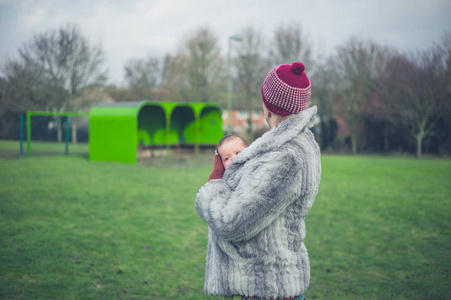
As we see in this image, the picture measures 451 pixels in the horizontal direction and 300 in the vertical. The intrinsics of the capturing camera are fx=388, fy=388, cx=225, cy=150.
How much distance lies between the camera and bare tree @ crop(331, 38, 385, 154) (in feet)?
98.3

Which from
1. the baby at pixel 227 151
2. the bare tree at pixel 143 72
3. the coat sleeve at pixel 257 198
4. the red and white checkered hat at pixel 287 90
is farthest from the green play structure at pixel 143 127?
the bare tree at pixel 143 72

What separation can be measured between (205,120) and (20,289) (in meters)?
19.4

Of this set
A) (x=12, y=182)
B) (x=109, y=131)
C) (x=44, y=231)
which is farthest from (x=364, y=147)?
(x=44, y=231)

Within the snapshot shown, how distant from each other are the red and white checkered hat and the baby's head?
1.27 feet

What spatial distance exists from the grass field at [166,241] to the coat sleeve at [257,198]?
9.18 feet

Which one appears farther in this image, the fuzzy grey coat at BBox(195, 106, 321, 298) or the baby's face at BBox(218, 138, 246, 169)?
the baby's face at BBox(218, 138, 246, 169)

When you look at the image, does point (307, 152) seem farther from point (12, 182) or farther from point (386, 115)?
point (386, 115)

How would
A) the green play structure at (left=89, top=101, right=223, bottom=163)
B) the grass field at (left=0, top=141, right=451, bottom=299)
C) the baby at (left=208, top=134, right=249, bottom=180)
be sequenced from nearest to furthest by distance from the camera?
the baby at (left=208, top=134, right=249, bottom=180), the grass field at (left=0, top=141, right=451, bottom=299), the green play structure at (left=89, top=101, right=223, bottom=163)

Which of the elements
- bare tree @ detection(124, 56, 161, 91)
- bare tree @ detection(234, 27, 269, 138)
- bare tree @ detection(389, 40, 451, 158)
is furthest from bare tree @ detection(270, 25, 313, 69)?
bare tree @ detection(124, 56, 161, 91)

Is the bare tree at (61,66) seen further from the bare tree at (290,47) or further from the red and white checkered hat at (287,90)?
the red and white checkered hat at (287,90)

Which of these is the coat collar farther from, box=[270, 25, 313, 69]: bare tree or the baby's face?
box=[270, 25, 313, 69]: bare tree

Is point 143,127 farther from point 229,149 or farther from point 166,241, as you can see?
point 229,149

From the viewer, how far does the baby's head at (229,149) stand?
2.14 metres

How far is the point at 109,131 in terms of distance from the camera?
18.0m
